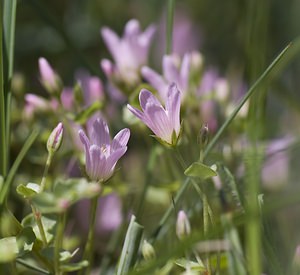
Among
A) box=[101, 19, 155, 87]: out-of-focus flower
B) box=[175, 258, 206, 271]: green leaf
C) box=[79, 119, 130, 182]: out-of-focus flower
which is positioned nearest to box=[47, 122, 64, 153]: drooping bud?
box=[79, 119, 130, 182]: out-of-focus flower

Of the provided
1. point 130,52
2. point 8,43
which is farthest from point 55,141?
point 130,52

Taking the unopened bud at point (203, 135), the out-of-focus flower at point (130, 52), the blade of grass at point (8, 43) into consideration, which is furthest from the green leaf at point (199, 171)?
the out-of-focus flower at point (130, 52)

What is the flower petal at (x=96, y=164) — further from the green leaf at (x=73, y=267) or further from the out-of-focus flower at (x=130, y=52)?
the out-of-focus flower at (x=130, y=52)

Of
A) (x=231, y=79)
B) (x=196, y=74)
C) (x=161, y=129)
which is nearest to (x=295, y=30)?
(x=231, y=79)

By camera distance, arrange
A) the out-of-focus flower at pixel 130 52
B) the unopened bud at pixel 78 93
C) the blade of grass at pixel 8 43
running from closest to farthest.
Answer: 1. the blade of grass at pixel 8 43
2. the unopened bud at pixel 78 93
3. the out-of-focus flower at pixel 130 52

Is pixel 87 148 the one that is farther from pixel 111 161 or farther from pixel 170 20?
pixel 170 20
